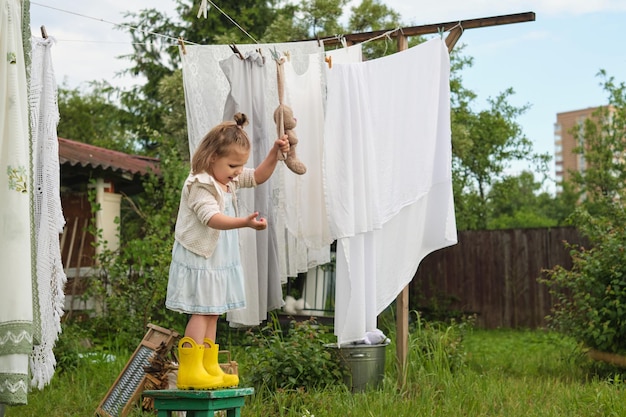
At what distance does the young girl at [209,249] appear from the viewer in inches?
131

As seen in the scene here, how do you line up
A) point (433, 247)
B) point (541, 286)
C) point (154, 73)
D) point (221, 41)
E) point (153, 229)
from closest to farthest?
A: 1. point (433, 247)
2. point (153, 229)
3. point (541, 286)
4. point (221, 41)
5. point (154, 73)

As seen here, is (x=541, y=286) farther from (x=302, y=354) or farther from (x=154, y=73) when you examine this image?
(x=154, y=73)

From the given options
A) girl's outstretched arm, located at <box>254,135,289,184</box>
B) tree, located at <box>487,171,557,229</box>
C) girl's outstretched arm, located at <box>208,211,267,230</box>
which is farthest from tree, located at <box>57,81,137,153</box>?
girl's outstretched arm, located at <box>208,211,267,230</box>

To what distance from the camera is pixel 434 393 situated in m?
4.79

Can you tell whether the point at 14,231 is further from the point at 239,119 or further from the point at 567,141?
the point at 567,141

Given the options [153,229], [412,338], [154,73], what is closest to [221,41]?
[154,73]

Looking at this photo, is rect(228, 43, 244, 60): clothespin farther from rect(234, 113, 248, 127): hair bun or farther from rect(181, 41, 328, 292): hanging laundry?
rect(234, 113, 248, 127): hair bun

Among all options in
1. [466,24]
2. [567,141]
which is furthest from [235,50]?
[567,141]

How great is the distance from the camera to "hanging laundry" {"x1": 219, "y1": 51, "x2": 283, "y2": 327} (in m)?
4.74

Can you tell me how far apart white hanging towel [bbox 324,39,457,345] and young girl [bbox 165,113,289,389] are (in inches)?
40.6

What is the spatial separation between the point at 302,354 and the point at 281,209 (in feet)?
2.86

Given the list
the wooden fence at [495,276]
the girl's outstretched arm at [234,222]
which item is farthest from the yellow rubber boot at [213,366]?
the wooden fence at [495,276]

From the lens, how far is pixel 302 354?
4.88 meters

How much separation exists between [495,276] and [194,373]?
30.0ft
